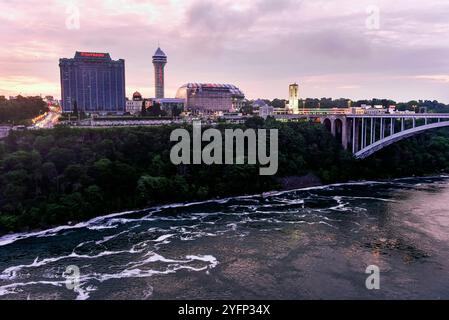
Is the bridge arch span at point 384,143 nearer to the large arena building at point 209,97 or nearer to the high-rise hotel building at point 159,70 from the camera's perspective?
the large arena building at point 209,97

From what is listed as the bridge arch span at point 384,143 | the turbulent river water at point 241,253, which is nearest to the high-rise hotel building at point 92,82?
the bridge arch span at point 384,143

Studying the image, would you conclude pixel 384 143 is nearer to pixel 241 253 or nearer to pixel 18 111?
pixel 241 253

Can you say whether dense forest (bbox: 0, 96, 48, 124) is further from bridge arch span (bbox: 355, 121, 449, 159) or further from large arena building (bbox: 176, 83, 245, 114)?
large arena building (bbox: 176, 83, 245, 114)

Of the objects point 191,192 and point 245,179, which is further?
point 245,179
